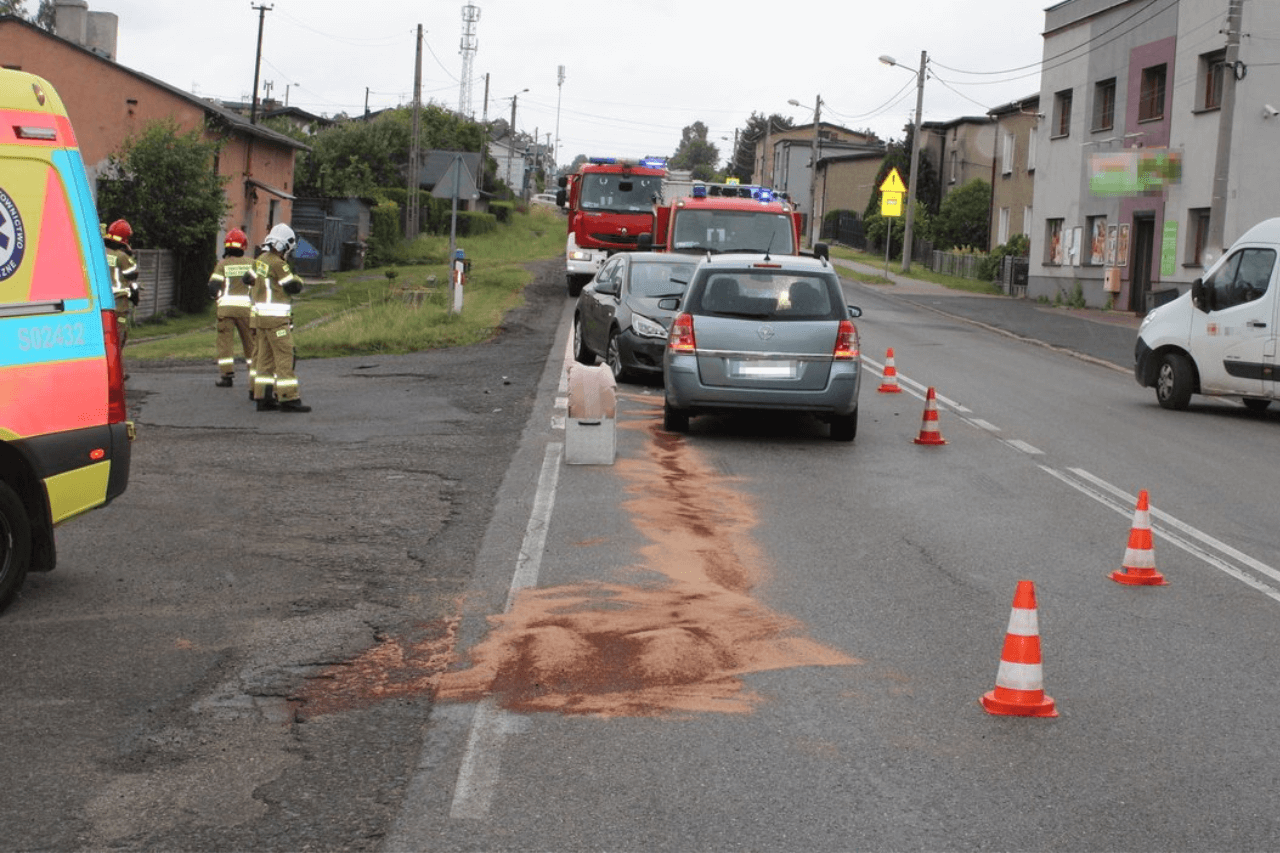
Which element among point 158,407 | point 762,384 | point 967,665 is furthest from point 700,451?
point 967,665

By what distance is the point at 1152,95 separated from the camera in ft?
127

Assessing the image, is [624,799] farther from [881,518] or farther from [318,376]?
[318,376]

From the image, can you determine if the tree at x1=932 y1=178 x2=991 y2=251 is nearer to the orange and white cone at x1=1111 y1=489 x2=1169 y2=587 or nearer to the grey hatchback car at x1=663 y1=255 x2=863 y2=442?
the grey hatchback car at x1=663 y1=255 x2=863 y2=442

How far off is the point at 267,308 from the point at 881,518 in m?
7.18

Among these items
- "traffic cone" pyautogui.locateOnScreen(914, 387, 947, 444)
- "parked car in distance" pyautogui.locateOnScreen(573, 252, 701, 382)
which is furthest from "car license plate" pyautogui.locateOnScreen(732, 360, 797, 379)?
"parked car in distance" pyautogui.locateOnScreen(573, 252, 701, 382)

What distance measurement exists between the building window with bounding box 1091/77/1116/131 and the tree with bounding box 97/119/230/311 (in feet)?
72.5

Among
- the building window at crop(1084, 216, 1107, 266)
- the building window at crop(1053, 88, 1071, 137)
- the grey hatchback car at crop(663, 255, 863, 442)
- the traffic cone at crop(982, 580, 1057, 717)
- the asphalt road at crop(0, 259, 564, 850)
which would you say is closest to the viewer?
the asphalt road at crop(0, 259, 564, 850)

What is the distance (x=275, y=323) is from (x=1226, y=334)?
33.4ft

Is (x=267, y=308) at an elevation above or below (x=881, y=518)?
above

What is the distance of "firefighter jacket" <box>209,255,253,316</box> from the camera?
698 inches

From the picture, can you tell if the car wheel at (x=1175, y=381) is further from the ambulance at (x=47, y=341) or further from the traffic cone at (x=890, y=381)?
the ambulance at (x=47, y=341)

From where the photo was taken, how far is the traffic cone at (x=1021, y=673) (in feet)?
19.8

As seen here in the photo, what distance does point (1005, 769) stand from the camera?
542 centimetres

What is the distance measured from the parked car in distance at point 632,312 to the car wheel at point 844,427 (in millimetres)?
3315
